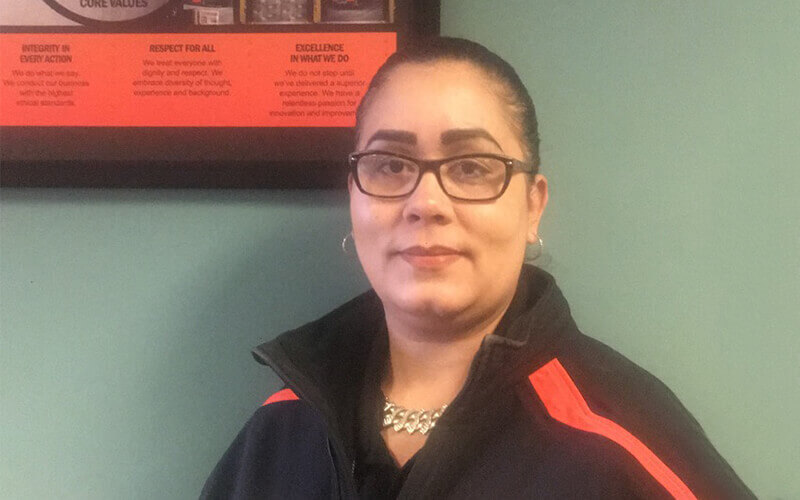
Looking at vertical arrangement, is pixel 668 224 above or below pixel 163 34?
below

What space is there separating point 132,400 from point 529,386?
70 cm

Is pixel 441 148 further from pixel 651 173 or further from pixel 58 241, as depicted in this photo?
Result: pixel 58 241

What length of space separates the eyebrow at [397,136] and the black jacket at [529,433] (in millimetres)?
250

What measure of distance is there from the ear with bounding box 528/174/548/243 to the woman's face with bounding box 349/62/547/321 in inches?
1.6

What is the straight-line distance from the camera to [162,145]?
99 centimetres

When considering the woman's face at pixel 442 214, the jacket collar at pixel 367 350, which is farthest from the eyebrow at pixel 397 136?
the jacket collar at pixel 367 350

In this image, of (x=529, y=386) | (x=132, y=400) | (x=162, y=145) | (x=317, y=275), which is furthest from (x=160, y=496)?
(x=529, y=386)

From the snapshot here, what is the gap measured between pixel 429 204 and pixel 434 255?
6 cm

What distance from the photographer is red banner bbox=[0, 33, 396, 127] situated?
3.18ft

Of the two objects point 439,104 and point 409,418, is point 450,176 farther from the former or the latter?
point 409,418

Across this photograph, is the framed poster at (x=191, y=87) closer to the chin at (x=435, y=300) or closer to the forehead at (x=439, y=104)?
the forehead at (x=439, y=104)

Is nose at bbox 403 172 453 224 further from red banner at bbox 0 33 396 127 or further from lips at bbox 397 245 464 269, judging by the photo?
red banner at bbox 0 33 396 127

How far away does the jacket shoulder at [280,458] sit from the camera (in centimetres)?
77

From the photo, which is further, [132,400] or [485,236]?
[132,400]
